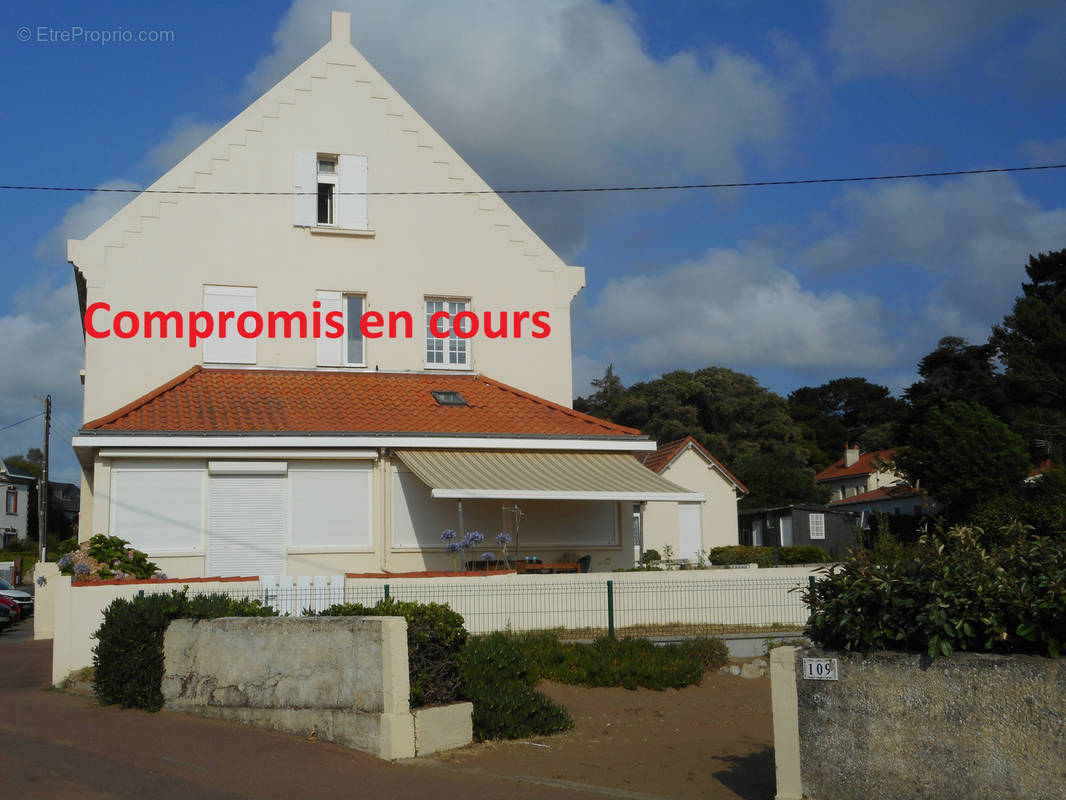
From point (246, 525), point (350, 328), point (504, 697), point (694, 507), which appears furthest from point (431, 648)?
point (694, 507)

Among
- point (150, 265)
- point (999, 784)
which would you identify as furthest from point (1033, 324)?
point (999, 784)

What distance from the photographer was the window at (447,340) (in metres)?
24.4

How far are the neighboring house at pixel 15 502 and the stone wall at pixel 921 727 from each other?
75727mm

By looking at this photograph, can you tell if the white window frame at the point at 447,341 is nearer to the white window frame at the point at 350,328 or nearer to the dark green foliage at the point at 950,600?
the white window frame at the point at 350,328

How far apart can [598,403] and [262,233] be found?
52.7 m

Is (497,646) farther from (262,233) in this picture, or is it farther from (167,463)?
(262,233)

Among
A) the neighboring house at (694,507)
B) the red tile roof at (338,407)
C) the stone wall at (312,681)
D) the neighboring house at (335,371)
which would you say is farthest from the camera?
the neighboring house at (694,507)

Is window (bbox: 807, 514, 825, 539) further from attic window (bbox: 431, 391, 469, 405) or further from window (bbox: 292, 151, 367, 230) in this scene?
window (bbox: 292, 151, 367, 230)

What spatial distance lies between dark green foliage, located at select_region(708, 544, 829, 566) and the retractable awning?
10033mm

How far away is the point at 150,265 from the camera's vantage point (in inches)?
894

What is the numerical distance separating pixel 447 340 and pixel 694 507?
16.1 m

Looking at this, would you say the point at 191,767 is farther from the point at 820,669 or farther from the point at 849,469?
the point at 849,469

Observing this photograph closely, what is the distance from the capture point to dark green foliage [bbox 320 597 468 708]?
10430mm

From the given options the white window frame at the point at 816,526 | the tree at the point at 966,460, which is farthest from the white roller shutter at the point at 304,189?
the white window frame at the point at 816,526
